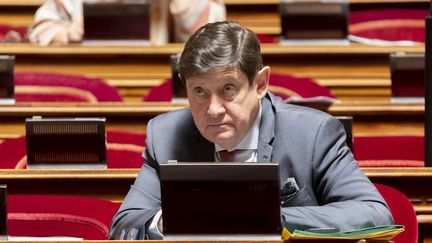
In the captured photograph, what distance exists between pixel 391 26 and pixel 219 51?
3173 millimetres

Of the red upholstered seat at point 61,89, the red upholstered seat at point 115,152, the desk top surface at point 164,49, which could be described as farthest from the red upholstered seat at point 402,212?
the desk top surface at point 164,49

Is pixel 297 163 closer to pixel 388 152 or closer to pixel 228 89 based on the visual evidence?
pixel 228 89

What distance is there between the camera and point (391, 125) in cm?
410

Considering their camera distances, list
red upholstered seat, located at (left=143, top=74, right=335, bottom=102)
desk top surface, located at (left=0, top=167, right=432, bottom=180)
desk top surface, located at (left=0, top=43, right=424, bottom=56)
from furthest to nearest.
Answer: desk top surface, located at (left=0, top=43, right=424, bottom=56), red upholstered seat, located at (left=143, top=74, right=335, bottom=102), desk top surface, located at (left=0, top=167, right=432, bottom=180)

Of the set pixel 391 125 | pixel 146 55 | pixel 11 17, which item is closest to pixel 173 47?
pixel 146 55

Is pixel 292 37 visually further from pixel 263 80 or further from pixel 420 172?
pixel 263 80

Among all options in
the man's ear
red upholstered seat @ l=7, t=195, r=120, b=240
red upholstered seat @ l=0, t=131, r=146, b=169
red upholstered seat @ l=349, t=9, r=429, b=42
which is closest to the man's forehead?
the man's ear

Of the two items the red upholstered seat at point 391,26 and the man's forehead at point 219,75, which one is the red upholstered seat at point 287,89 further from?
the man's forehead at point 219,75

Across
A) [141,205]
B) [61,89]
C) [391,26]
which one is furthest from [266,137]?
[391,26]

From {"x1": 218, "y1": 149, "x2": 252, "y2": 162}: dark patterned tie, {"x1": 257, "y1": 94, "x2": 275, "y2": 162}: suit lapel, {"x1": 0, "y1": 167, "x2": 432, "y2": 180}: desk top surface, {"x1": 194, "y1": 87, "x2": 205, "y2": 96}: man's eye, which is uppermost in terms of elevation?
{"x1": 194, "y1": 87, "x2": 205, "y2": 96}: man's eye

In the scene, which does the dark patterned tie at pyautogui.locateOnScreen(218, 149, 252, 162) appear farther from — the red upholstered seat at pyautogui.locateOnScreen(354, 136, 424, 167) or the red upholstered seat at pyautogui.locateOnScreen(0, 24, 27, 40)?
the red upholstered seat at pyautogui.locateOnScreen(0, 24, 27, 40)

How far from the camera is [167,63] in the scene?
4.92 metres

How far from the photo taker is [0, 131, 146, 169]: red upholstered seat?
3369 mm

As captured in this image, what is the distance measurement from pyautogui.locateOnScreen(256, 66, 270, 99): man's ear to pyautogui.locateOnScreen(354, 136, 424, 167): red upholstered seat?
901 mm
